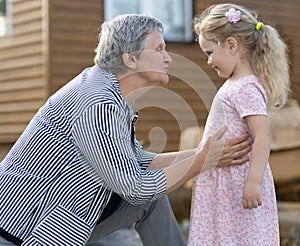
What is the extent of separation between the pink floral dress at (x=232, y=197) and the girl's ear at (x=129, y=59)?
1.33 ft

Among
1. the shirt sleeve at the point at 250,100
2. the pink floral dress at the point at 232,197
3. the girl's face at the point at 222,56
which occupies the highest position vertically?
the girl's face at the point at 222,56

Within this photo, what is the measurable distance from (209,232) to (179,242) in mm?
363

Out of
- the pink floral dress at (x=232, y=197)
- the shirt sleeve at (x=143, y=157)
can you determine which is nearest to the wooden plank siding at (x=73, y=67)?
the shirt sleeve at (x=143, y=157)

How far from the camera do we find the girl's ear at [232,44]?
3262mm

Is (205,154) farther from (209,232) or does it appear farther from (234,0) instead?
(234,0)

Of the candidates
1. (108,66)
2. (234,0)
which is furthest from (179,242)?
(234,0)

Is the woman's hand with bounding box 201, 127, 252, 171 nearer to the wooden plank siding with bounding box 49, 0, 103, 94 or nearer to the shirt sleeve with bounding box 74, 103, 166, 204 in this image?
the shirt sleeve with bounding box 74, 103, 166, 204

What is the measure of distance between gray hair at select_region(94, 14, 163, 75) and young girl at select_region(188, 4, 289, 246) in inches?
11.2

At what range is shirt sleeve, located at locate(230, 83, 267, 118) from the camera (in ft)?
10.4

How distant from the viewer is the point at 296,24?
31.7ft

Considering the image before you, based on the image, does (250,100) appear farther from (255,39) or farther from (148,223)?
(148,223)

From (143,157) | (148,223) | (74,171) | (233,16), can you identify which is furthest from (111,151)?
(233,16)

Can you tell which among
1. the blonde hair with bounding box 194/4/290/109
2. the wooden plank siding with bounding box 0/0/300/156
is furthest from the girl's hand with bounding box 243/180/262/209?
the wooden plank siding with bounding box 0/0/300/156

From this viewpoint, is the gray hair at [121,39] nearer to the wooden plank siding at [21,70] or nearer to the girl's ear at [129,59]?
the girl's ear at [129,59]
